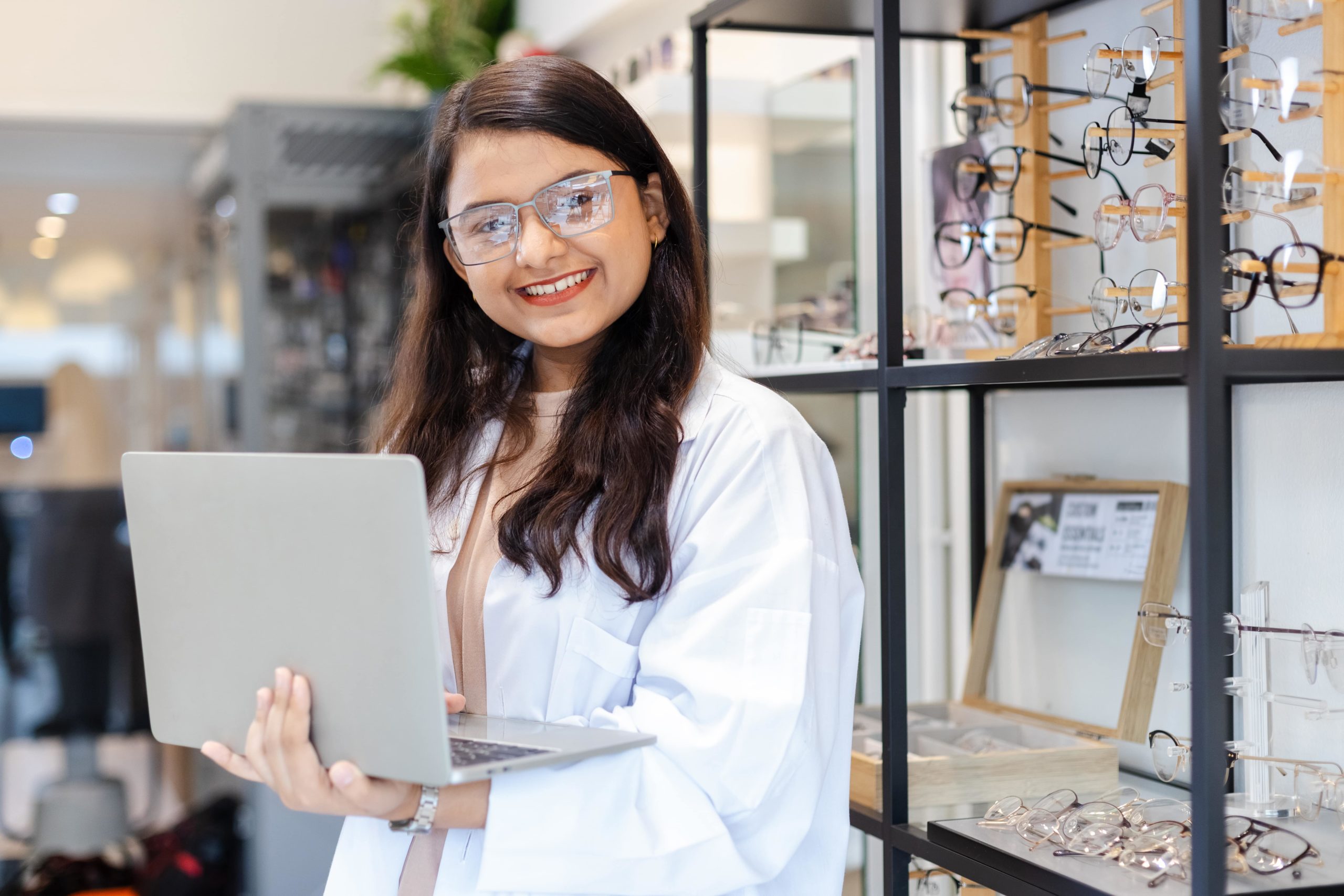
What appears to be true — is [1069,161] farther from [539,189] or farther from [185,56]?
[185,56]

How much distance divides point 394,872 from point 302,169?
3.35 meters

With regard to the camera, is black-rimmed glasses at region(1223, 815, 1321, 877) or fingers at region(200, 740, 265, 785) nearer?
fingers at region(200, 740, 265, 785)

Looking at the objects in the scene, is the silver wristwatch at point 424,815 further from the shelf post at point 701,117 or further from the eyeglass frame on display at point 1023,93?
the eyeglass frame on display at point 1023,93

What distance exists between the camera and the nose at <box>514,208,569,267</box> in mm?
1282

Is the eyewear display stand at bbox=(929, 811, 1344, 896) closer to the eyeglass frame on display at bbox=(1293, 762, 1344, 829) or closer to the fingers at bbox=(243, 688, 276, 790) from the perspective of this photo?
the eyeglass frame on display at bbox=(1293, 762, 1344, 829)

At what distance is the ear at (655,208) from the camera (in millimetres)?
1398

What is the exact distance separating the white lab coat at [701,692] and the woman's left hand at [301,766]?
0.35ft

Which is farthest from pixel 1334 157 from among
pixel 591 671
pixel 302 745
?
pixel 302 745

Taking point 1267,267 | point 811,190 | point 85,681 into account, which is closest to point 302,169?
point 85,681

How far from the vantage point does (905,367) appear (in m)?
1.55

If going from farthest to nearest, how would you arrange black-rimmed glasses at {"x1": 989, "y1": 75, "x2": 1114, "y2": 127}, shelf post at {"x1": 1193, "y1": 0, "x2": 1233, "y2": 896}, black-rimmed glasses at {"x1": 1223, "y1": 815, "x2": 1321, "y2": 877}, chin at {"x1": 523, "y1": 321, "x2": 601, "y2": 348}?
black-rimmed glasses at {"x1": 989, "y1": 75, "x2": 1114, "y2": 127}, chin at {"x1": 523, "y1": 321, "x2": 601, "y2": 348}, black-rimmed glasses at {"x1": 1223, "y1": 815, "x2": 1321, "y2": 877}, shelf post at {"x1": 1193, "y1": 0, "x2": 1233, "y2": 896}

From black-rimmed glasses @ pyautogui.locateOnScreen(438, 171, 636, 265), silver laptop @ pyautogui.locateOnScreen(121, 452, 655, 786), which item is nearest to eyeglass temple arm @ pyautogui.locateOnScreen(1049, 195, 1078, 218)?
black-rimmed glasses @ pyautogui.locateOnScreen(438, 171, 636, 265)

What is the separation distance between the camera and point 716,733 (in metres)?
1.14

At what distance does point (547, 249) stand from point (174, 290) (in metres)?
4.22
